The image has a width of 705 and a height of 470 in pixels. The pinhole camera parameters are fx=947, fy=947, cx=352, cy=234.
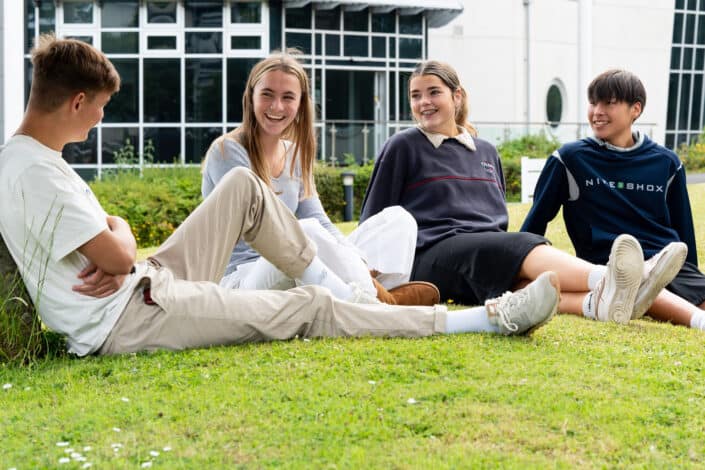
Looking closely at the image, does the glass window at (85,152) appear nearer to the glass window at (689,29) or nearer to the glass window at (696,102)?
the glass window at (696,102)

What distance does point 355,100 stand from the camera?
23.8 meters

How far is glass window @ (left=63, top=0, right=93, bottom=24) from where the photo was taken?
71.9ft

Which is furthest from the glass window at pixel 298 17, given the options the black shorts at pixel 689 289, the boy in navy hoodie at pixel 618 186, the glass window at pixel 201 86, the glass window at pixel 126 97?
the black shorts at pixel 689 289

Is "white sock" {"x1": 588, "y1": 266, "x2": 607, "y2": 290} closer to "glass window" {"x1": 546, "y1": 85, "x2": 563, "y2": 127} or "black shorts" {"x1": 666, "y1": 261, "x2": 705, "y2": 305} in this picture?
"black shorts" {"x1": 666, "y1": 261, "x2": 705, "y2": 305}

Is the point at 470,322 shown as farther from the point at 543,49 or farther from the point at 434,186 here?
the point at 543,49

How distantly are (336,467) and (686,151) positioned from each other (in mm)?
28152

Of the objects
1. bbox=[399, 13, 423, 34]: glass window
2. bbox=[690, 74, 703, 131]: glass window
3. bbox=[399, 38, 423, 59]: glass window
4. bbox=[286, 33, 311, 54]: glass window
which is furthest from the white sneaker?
bbox=[690, 74, 703, 131]: glass window

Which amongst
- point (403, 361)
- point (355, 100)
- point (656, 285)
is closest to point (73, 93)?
point (403, 361)

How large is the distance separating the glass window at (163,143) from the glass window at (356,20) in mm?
4993

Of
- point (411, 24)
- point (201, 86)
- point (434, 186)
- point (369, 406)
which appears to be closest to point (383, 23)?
point (411, 24)

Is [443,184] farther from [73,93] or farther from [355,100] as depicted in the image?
[355,100]

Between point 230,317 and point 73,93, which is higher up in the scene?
point 73,93

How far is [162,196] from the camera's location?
14555 millimetres

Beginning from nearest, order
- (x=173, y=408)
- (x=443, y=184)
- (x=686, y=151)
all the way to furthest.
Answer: (x=173, y=408) → (x=443, y=184) → (x=686, y=151)
